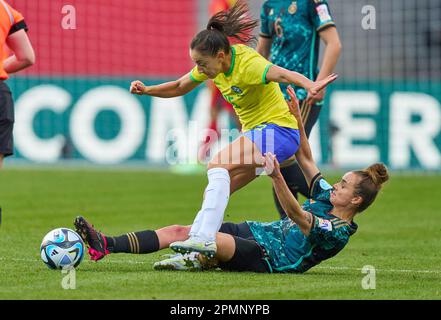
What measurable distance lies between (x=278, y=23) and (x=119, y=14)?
14.7 meters

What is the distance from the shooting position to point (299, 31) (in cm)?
959

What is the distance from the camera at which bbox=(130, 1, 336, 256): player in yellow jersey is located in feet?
24.2

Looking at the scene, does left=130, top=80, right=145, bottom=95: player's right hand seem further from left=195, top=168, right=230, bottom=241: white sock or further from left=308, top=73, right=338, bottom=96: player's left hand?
left=308, top=73, right=338, bottom=96: player's left hand

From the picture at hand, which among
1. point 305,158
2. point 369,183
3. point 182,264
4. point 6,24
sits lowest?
point 182,264

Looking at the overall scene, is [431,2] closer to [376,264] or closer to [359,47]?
[359,47]

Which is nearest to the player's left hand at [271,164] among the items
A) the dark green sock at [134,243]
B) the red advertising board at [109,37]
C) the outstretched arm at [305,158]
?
the outstretched arm at [305,158]

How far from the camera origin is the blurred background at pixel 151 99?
2002 cm

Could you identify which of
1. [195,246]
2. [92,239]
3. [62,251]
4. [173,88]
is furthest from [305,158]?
[62,251]

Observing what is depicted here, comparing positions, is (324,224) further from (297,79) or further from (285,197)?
(297,79)

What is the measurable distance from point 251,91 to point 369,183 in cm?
113

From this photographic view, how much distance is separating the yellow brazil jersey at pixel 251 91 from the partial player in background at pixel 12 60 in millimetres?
1833

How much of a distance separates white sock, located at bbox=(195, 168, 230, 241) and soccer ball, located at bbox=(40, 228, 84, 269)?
91 cm

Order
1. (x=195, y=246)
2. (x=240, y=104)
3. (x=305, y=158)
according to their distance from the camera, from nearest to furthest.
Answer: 1. (x=195, y=246)
2. (x=240, y=104)
3. (x=305, y=158)

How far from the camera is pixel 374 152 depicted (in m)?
20.2
